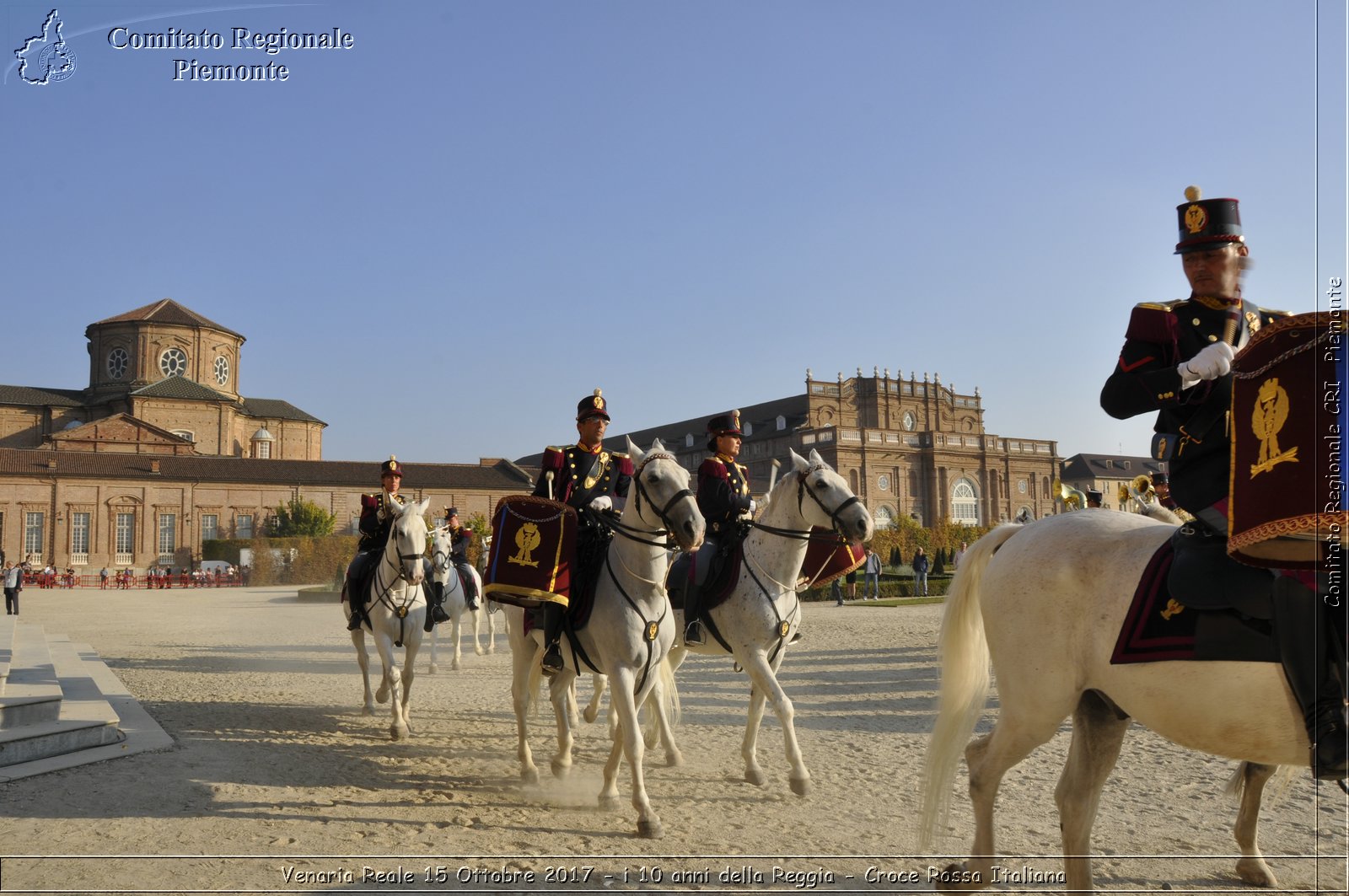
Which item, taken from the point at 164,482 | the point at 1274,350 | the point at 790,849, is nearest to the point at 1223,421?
the point at 1274,350

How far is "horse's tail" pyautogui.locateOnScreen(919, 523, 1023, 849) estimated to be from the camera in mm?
4773

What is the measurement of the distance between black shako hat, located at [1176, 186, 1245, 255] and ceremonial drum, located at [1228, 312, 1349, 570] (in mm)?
629

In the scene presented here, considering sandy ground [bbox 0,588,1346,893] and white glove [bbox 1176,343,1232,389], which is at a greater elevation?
white glove [bbox 1176,343,1232,389]

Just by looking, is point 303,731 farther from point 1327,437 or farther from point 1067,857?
point 1327,437

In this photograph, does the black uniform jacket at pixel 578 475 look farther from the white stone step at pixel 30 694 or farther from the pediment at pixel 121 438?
the pediment at pixel 121 438

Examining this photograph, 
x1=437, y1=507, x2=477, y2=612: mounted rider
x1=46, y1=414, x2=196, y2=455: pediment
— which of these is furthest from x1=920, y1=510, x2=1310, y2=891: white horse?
x1=46, y1=414, x2=196, y2=455: pediment

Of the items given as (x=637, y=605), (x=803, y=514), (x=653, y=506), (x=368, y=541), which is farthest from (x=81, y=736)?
(x=803, y=514)

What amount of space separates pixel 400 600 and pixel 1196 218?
8.46 m

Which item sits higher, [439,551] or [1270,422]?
[1270,422]

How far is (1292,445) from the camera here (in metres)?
3.22

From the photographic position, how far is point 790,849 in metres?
5.66

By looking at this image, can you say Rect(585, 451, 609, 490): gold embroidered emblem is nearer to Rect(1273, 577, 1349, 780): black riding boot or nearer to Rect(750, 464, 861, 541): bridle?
Rect(750, 464, 861, 541): bridle

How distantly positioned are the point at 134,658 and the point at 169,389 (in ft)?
234

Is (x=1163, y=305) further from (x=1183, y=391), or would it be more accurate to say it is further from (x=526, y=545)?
(x=526, y=545)
